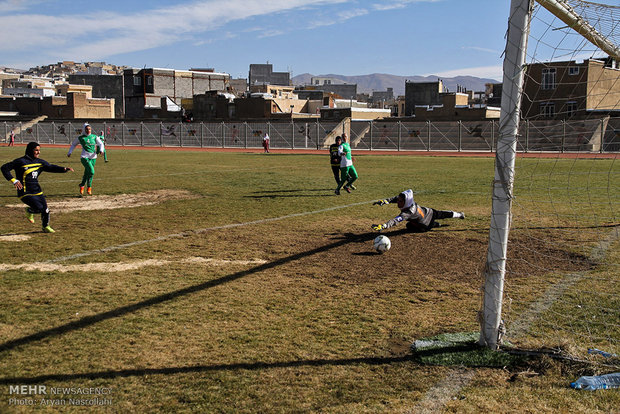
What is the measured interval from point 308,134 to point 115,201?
4028 centimetres

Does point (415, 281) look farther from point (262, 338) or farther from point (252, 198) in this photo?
point (252, 198)

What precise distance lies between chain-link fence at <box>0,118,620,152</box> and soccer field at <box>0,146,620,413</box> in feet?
114

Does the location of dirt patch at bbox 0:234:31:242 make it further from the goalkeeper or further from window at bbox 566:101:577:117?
window at bbox 566:101:577:117

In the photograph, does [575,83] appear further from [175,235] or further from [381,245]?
[175,235]

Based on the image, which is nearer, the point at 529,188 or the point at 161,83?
the point at 529,188

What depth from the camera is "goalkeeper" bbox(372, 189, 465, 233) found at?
32.7 feet

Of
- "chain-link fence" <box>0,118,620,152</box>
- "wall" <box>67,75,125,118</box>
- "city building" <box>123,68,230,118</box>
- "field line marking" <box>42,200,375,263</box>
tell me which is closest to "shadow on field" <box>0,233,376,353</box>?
"field line marking" <box>42,200,375,263</box>

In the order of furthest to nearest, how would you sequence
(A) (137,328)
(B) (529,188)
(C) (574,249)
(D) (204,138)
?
(D) (204,138), (B) (529,188), (C) (574,249), (A) (137,328)

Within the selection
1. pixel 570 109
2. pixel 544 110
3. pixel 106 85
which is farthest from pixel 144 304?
pixel 106 85

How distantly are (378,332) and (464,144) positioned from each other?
45462 millimetres

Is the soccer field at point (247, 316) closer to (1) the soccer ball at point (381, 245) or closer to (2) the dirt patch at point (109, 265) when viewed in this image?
(2) the dirt patch at point (109, 265)

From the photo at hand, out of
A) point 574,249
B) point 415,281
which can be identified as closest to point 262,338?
point 415,281

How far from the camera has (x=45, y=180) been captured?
2009 centimetres

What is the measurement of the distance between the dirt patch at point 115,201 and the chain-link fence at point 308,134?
104 feet
